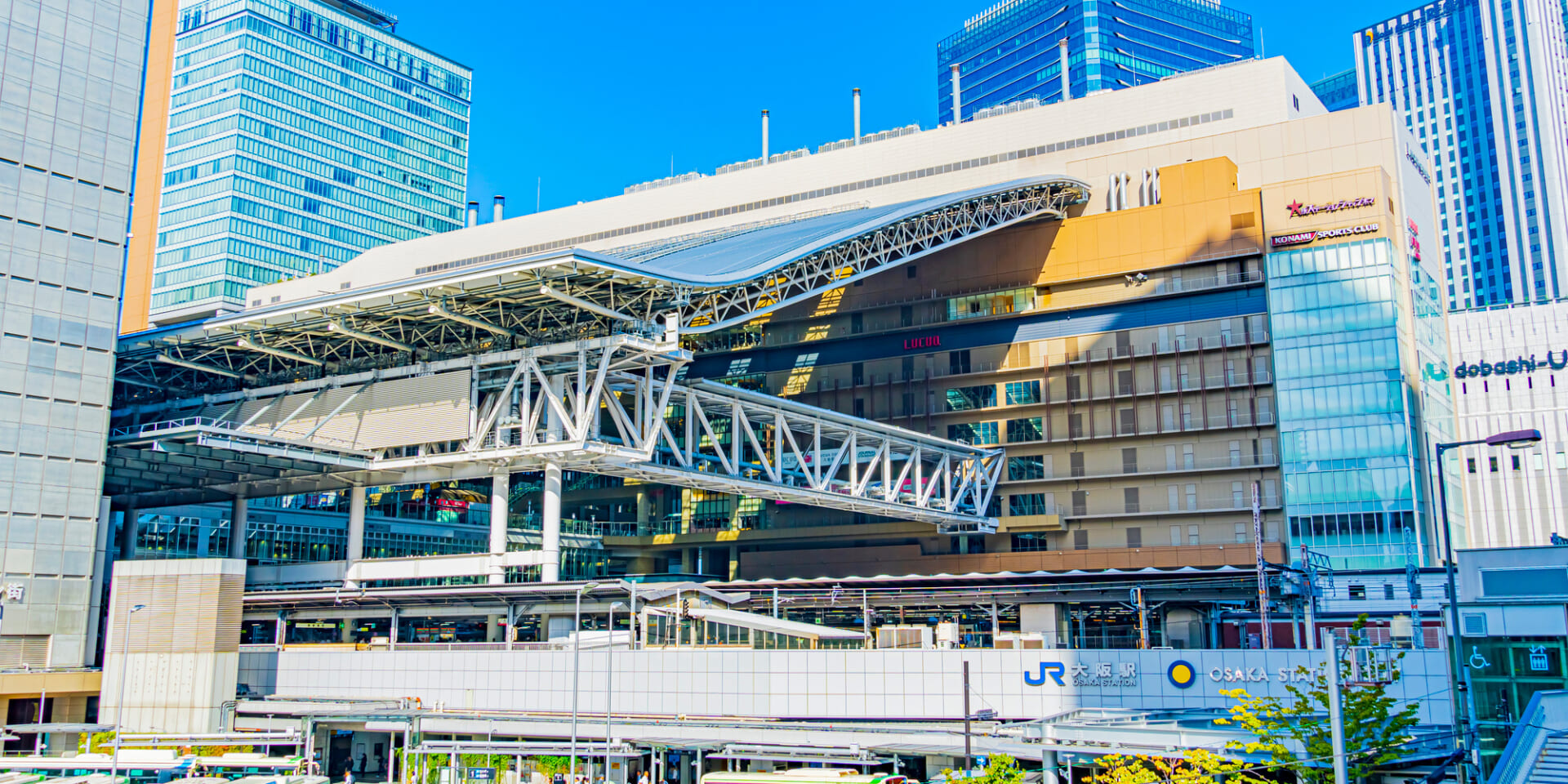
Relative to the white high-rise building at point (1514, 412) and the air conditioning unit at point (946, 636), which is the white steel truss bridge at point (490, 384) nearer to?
the air conditioning unit at point (946, 636)

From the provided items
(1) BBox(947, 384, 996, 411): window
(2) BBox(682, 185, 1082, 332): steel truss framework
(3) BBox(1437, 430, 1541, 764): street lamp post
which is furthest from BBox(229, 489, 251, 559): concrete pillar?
(3) BBox(1437, 430, 1541, 764): street lamp post

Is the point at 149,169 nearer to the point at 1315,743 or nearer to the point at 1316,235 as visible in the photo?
the point at 1315,743

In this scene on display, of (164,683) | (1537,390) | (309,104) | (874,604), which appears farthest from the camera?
(309,104)

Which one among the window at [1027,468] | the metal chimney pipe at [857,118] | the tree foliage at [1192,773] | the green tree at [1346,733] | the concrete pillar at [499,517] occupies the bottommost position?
the tree foliage at [1192,773]

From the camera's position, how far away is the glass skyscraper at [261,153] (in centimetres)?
17862

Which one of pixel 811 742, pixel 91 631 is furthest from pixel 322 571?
pixel 811 742

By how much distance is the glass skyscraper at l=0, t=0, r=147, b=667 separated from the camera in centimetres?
6456

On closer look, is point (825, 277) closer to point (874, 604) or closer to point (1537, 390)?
point (874, 604)

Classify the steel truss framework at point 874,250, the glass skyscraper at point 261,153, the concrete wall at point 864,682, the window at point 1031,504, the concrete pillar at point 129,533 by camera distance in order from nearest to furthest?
the concrete wall at point 864,682 → the steel truss framework at point 874,250 → the concrete pillar at point 129,533 → the window at point 1031,504 → the glass skyscraper at point 261,153

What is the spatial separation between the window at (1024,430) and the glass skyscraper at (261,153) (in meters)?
120

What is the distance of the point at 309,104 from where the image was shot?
614 feet

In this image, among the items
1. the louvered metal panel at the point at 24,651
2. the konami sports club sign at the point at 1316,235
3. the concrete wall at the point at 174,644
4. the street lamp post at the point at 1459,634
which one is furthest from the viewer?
the konami sports club sign at the point at 1316,235

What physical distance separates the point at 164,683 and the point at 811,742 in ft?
114

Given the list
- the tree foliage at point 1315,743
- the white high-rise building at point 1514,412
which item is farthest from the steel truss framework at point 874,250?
the white high-rise building at point 1514,412
